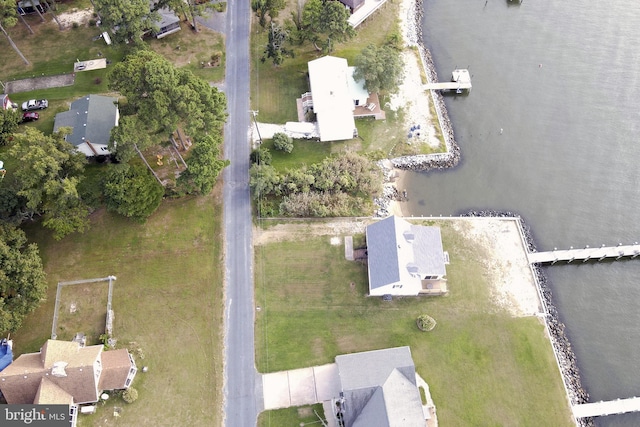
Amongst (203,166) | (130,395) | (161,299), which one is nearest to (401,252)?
(203,166)

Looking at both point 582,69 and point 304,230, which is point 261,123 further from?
point 582,69

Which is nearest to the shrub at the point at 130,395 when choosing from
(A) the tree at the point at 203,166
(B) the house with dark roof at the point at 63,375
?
(B) the house with dark roof at the point at 63,375

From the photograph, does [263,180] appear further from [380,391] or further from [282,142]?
[380,391]

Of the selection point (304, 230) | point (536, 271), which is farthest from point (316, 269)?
point (536, 271)

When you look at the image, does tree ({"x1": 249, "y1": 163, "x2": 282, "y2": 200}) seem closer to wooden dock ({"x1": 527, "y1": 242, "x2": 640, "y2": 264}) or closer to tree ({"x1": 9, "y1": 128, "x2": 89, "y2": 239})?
tree ({"x1": 9, "y1": 128, "x2": 89, "y2": 239})

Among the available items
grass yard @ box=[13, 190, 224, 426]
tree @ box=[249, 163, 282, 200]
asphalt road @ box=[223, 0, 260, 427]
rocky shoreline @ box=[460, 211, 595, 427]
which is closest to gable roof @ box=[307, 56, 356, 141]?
tree @ box=[249, 163, 282, 200]
